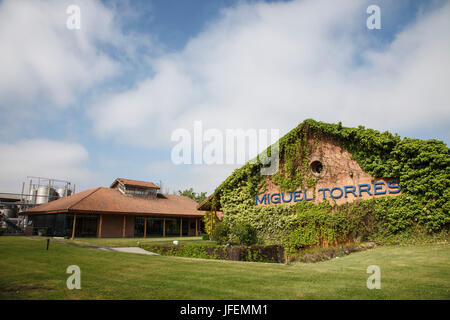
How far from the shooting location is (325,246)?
15156mm

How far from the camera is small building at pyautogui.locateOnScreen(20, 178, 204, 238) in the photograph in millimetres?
27609

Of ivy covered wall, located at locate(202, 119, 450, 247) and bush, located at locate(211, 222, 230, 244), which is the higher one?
ivy covered wall, located at locate(202, 119, 450, 247)

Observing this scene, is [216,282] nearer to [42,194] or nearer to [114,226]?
[114,226]

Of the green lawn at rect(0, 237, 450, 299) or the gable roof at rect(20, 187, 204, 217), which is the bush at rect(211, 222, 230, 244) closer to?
the green lawn at rect(0, 237, 450, 299)

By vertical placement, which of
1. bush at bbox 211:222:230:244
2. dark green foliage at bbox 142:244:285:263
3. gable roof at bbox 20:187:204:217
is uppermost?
gable roof at bbox 20:187:204:217

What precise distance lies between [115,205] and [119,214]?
1.13 meters

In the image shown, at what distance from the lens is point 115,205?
30.1 meters

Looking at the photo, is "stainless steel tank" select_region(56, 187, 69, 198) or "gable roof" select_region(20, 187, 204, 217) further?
"stainless steel tank" select_region(56, 187, 69, 198)

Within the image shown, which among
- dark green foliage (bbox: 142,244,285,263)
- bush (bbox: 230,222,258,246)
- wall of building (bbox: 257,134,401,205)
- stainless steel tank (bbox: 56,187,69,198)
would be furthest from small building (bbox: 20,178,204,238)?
wall of building (bbox: 257,134,401,205)

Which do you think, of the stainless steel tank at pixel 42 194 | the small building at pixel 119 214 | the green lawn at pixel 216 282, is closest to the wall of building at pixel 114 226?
the small building at pixel 119 214

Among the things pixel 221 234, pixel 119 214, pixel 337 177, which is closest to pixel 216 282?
pixel 221 234
